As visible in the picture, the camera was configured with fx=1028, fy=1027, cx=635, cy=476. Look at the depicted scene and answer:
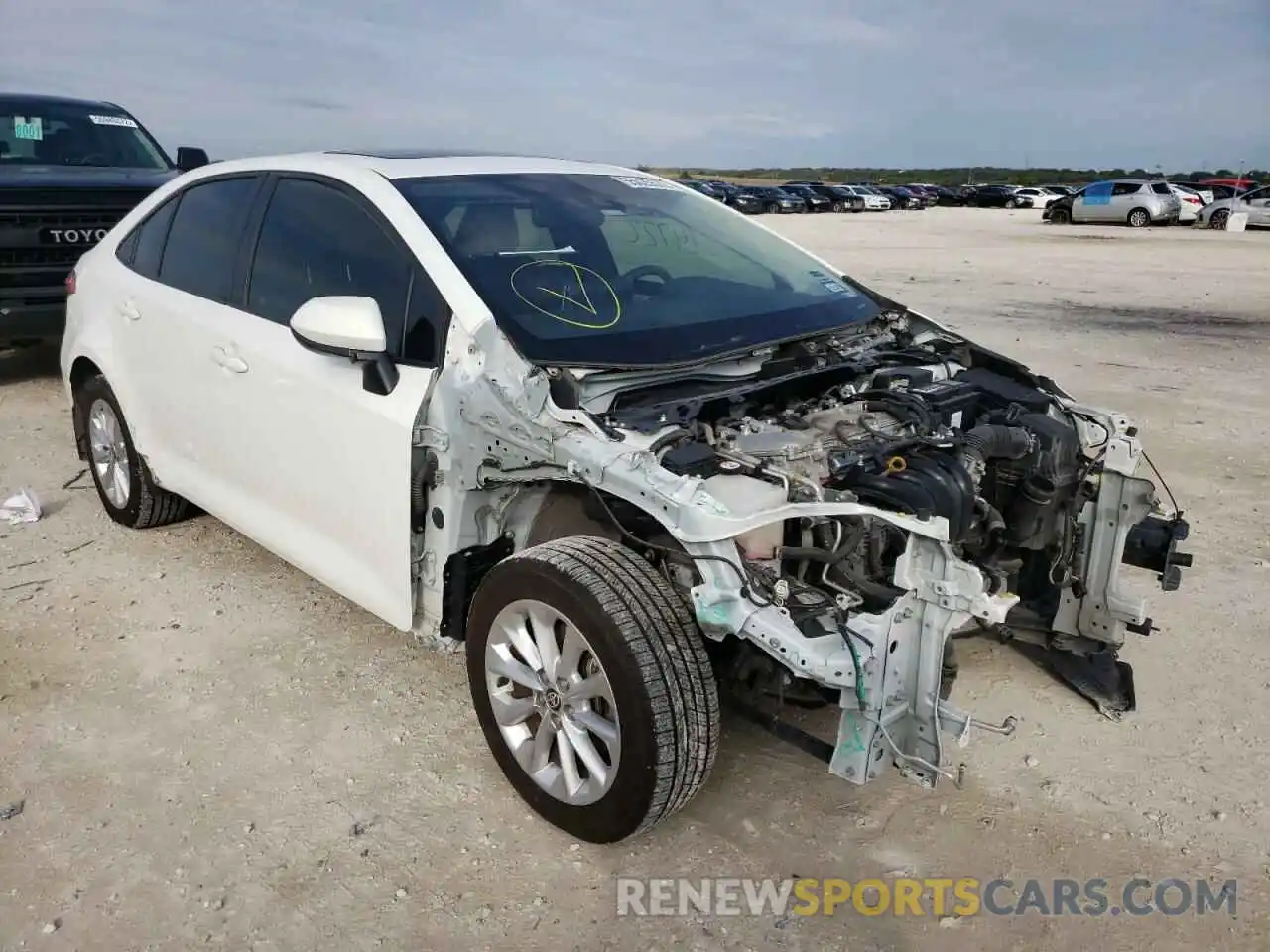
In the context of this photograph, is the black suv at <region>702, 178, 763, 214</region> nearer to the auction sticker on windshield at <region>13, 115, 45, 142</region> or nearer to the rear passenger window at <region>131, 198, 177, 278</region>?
the auction sticker on windshield at <region>13, 115, 45, 142</region>

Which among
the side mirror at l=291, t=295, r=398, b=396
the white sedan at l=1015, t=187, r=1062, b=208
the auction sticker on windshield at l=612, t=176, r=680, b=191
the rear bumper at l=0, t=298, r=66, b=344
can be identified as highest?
the white sedan at l=1015, t=187, r=1062, b=208

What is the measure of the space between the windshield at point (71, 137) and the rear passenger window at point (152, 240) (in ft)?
15.1

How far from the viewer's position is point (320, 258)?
3.64 metres

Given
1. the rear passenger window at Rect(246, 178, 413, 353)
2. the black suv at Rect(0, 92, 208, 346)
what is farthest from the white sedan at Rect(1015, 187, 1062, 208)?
the rear passenger window at Rect(246, 178, 413, 353)

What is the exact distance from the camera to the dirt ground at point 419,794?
2.62 metres

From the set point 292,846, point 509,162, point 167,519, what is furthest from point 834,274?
point 167,519

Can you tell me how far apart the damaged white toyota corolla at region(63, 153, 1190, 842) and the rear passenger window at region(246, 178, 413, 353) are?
0.6 inches

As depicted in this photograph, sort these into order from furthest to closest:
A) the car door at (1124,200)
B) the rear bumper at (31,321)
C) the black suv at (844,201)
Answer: the black suv at (844,201) < the car door at (1124,200) < the rear bumper at (31,321)

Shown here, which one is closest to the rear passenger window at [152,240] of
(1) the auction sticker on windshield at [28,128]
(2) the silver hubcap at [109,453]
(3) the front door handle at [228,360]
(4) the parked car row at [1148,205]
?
(2) the silver hubcap at [109,453]

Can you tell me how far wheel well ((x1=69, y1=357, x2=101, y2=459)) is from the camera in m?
5.13

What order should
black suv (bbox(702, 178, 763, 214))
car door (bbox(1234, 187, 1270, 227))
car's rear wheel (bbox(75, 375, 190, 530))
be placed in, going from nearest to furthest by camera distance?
car's rear wheel (bbox(75, 375, 190, 530))
car door (bbox(1234, 187, 1270, 227))
black suv (bbox(702, 178, 763, 214))

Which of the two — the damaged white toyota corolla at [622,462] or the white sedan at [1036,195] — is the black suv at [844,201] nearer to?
the white sedan at [1036,195]

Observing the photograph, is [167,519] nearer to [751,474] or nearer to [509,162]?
[509,162]

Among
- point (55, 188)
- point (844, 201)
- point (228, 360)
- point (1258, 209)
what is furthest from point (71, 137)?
point (844, 201)
